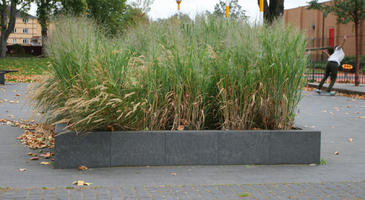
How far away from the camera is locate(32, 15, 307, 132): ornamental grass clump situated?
5930 millimetres

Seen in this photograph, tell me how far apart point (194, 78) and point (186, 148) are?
91 centimetres

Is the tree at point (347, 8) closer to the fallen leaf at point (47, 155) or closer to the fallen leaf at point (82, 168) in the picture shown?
the fallen leaf at point (47, 155)

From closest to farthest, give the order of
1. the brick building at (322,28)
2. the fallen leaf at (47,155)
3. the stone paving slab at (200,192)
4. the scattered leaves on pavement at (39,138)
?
1. the stone paving slab at (200,192)
2. the fallen leaf at (47,155)
3. the scattered leaves on pavement at (39,138)
4. the brick building at (322,28)

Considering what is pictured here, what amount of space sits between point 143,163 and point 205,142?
31.4 inches

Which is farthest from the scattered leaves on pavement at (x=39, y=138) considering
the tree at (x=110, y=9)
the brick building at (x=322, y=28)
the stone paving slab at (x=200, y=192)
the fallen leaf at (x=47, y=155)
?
the tree at (x=110, y=9)

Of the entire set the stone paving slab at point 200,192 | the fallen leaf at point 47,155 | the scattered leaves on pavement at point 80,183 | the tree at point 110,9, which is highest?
the tree at point 110,9

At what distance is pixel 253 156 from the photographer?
6004mm

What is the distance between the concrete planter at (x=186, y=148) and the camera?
18.6 ft

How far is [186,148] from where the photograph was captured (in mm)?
5875

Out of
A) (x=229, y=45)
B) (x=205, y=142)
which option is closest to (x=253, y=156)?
(x=205, y=142)

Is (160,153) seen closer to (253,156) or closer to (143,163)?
(143,163)

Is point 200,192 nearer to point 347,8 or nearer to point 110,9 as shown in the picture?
point 347,8

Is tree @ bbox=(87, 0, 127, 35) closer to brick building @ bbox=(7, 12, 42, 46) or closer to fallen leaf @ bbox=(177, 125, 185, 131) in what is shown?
fallen leaf @ bbox=(177, 125, 185, 131)

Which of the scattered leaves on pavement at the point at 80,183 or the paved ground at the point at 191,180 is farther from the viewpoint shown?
the scattered leaves on pavement at the point at 80,183
